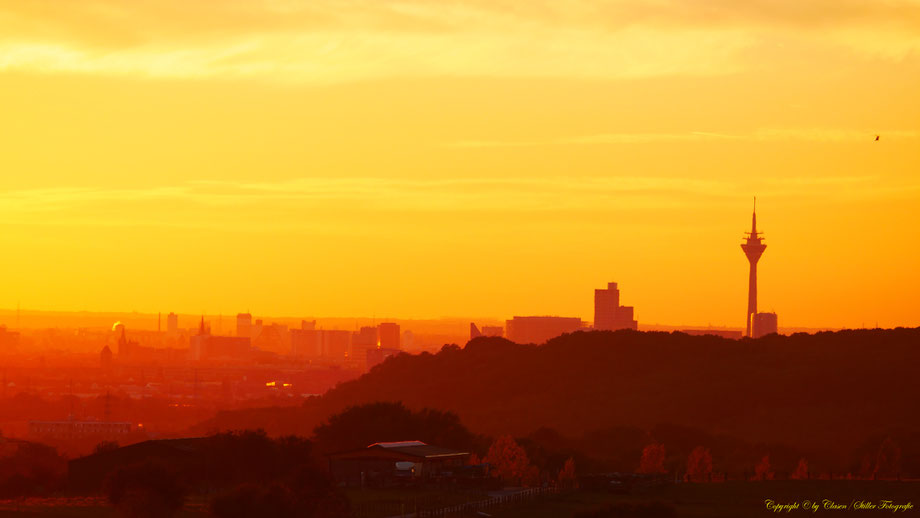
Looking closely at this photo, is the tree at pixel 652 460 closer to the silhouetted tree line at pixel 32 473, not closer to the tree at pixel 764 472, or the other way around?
the tree at pixel 764 472

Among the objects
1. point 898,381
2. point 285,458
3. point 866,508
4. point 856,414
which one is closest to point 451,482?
point 285,458

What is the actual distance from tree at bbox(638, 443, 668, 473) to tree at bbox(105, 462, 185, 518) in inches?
2051

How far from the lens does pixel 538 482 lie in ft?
308

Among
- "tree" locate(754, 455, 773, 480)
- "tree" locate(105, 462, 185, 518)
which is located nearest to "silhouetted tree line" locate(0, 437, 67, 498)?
"tree" locate(105, 462, 185, 518)

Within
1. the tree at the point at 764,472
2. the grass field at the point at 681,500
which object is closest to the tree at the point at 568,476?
the grass field at the point at 681,500

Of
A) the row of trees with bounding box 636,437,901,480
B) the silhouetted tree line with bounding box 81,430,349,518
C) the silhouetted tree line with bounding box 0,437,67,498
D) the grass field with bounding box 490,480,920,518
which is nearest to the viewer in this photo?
the silhouetted tree line with bounding box 81,430,349,518

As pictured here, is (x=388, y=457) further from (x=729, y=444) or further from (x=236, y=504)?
(x=729, y=444)

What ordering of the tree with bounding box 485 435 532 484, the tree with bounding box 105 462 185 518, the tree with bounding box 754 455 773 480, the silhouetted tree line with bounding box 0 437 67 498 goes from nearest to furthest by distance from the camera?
the tree with bounding box 105 462 185 518
the silhouetted tree line with bounding box 0 437 67 498
the tree with bounding box 485 435 532 484
the tree with bounding box 754 455 773 480

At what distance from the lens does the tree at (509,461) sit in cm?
9650

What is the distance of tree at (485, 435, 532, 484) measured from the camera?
317ft

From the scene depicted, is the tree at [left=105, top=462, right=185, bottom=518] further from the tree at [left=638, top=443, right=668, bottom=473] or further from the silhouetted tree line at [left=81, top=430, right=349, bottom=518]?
the tree at [left=638, top=443, right=668, bottom=473]

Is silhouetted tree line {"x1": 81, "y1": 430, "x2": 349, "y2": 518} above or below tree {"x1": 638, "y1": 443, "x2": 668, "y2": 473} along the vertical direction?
above

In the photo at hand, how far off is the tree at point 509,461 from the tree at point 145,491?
33256 millimetres

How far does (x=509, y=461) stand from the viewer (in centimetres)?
10081
